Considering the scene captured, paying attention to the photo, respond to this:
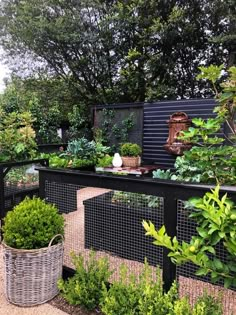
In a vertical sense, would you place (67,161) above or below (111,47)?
below

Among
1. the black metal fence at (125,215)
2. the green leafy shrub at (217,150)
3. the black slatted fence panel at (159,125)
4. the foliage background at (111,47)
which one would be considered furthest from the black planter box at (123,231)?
the foliage background at (111,47)

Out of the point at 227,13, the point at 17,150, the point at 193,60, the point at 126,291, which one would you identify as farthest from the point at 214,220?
the point at 193,60

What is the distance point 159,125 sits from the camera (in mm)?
6547

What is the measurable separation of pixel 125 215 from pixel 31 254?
0.73 m

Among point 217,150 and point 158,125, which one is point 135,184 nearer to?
point 217,150

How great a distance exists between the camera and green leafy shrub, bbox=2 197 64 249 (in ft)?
6.21

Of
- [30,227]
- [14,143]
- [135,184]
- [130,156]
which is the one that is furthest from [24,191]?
[130,156]

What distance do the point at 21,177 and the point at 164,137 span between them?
381 cm

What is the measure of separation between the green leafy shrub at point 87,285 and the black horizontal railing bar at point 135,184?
543 mm

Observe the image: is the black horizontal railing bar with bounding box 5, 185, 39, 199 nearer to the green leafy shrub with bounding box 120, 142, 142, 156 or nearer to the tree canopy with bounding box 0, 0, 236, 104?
the green leafy shrub with bounding box 120, 142, 142, 156

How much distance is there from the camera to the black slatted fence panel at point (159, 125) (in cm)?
614

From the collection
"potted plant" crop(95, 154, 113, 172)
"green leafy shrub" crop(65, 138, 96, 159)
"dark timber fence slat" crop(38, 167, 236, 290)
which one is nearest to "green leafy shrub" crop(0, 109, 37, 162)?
"green leafy shrub" crop(65, 138, 96, 159)

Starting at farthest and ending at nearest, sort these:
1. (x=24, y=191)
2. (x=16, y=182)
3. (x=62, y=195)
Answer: (x=24, y=191)
(x=16, y=182)
(x=62, y=195)

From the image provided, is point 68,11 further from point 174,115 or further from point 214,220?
point 214,220
